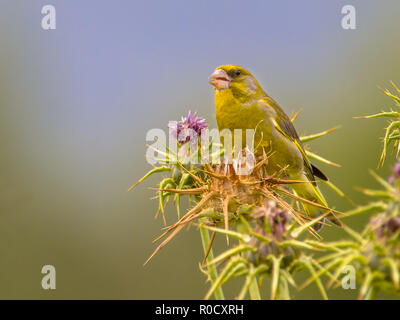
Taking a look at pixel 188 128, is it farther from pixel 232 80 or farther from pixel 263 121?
pixel 232 80

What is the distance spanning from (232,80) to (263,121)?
676mm

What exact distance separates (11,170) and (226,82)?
31.9 feet

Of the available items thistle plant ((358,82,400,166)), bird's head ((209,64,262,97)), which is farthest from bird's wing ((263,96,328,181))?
thistle plant ((358,82,400,166))

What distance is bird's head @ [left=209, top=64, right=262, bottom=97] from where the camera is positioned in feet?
23.7

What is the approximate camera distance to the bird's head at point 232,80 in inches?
284

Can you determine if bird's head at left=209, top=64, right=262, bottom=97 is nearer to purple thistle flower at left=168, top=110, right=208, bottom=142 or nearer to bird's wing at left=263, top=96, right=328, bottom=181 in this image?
bird's wing at left=263, top=96, right=328, bottom=181

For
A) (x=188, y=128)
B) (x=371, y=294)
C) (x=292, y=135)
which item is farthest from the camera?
(x=292, y=135)

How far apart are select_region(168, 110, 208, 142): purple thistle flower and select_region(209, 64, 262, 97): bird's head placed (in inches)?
48.1

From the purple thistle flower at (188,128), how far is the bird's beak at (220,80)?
1.21 metres

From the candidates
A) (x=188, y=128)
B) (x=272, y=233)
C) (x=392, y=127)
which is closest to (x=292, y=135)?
(x=188, y=128)

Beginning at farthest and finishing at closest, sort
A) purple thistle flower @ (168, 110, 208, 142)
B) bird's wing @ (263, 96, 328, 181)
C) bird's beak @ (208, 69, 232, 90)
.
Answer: bird's beak @ (208, 69, 232, 90) → bird's wing @ (263, 96, 328, 181) → purple thistle flower @ (168, 110, 208, 142)

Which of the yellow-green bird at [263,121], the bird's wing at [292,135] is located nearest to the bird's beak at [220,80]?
the yellow-green bird at [263,121]

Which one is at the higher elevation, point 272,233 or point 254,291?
point 272,233

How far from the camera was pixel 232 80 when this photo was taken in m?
7.29
